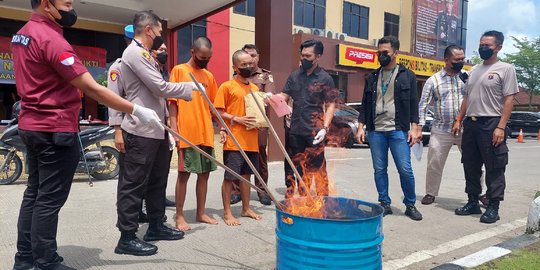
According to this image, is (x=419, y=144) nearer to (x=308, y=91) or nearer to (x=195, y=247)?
(x=308, y=91)

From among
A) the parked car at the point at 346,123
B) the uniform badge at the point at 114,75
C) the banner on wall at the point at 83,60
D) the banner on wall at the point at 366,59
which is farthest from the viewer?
the banner on wall at the point at 366,59

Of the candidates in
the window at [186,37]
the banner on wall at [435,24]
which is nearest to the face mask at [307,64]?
the window at [186,37]

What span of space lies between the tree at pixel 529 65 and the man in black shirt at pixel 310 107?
36542 millimetres

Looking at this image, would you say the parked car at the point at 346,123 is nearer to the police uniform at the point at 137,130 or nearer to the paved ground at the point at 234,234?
the paved ground at the point at 234,234

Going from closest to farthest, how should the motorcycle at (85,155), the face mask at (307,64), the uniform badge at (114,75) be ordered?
the uniform badge at (114,75) → the face mask at (307,64) → the motorcycle at (85,155)

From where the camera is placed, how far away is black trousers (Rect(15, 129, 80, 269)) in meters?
2.68

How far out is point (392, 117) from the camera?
14.8ft

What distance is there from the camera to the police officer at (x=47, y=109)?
259cm

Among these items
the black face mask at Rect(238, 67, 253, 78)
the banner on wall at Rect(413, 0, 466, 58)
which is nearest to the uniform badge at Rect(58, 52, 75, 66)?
the black face mask at Rect(238, 67, 253, 78)

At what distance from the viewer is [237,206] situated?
5.11 metres

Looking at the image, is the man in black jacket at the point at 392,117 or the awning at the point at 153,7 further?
the awning at the point at 153,7

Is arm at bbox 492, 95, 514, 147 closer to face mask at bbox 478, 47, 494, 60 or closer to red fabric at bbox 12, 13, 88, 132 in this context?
face mask at bbox 478, 47, 494, 60

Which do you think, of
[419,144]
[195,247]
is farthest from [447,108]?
[195,247]

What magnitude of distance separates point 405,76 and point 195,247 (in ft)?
9.28
